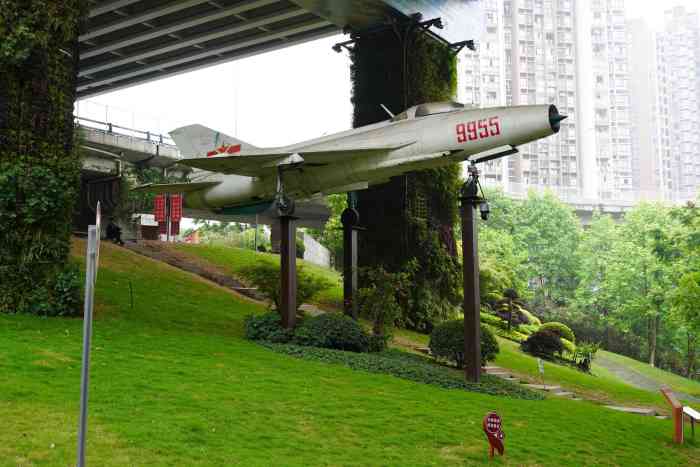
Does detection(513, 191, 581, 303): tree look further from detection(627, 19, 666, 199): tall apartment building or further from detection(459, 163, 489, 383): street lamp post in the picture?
detection(627, 19, 666, 199): tall apartment building

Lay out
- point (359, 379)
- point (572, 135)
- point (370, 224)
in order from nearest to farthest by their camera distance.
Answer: point (359, 379), point (370, 224), point (572, 135)

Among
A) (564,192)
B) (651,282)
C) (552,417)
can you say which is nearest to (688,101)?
(564,192)

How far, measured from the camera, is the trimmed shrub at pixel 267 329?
57.5 ft

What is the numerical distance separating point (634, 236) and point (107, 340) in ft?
144

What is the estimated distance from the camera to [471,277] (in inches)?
631

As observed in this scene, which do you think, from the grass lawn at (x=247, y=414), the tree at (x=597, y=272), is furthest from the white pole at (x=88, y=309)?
the tree at (x=597, y=272)

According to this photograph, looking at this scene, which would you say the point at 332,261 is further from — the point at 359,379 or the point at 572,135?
the point at 572,135

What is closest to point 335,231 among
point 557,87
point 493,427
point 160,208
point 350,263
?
point 160,208

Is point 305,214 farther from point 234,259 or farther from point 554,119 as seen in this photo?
point 554,119

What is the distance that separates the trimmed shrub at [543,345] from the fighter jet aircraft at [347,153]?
14506 mm

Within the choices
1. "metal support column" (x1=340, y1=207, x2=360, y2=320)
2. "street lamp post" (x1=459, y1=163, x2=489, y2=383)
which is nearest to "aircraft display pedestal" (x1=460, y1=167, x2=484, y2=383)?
"street lamp post" (x1=459, y1=163, x2=489, y2=383)

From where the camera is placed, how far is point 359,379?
1414cm

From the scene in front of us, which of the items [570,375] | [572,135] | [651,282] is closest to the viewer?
[570,375]

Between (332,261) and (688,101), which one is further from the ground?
(688,101)
